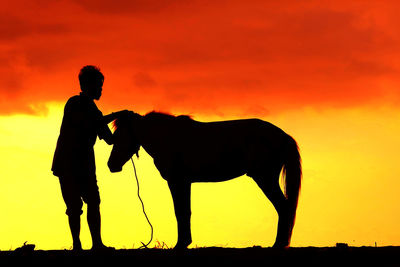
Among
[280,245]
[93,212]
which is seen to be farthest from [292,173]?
[93,212]

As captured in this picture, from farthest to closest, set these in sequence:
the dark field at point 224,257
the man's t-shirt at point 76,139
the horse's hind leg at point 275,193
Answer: the horse's hind leg at point 275,193 → the man's t-shirt at point 76,139 → the dark field at point 224,257

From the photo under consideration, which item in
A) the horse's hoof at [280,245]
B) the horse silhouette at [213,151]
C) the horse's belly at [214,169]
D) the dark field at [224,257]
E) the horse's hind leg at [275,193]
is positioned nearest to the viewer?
the dark field at [224,257]

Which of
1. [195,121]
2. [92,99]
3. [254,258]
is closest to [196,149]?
[195,121]

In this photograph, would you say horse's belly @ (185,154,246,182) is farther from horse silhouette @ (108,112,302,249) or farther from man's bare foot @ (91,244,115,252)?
man's bare foot @ (91,244,115,252)

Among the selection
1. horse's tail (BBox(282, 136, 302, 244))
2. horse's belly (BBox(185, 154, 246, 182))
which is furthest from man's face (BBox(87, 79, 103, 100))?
horse's tail (BBox(282, 136, 302, 244))

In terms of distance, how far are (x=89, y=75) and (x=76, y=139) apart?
0.97 metres

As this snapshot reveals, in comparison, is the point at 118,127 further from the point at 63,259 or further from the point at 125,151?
the point at 63,259

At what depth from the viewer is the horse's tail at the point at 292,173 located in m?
10.9

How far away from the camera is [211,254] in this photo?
28.7 ft

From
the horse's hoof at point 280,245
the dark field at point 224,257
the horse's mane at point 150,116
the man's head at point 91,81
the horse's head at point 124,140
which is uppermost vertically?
the man's head at point 91,81

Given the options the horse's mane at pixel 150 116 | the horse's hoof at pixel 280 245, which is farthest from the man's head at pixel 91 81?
the horse's hoof at pixel 280 245

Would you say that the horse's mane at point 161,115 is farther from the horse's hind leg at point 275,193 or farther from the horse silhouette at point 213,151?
the horse's hind leg at point 275,193

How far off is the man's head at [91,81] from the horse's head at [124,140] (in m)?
1.05

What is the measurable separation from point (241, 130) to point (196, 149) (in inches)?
32.9
